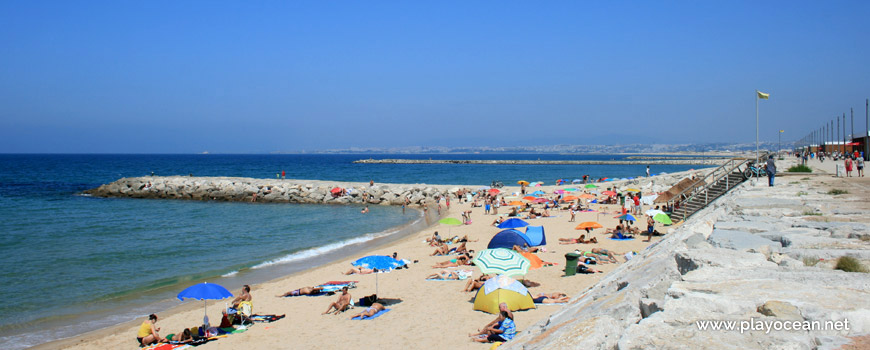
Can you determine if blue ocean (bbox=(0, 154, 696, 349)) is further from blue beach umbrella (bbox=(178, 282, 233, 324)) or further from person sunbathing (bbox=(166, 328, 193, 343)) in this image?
person sunbathing (bbox=(166, 328, 193, 343))

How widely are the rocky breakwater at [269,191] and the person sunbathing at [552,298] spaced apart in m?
28.6

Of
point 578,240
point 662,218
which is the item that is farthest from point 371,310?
point 662,218

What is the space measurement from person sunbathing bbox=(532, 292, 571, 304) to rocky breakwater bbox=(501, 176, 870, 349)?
3.34 meters

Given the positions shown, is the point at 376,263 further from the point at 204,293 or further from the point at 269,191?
the point at 269,191

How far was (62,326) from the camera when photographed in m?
12.0

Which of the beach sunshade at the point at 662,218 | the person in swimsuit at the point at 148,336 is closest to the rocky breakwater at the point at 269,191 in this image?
the beach sunshade at the point at 662,218

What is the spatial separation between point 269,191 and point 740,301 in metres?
43.0

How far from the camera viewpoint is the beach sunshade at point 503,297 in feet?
34.3

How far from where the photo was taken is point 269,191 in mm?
44125

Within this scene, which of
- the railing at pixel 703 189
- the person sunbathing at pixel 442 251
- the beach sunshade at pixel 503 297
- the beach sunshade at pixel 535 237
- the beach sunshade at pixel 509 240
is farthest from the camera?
the railing at pixel 703 189

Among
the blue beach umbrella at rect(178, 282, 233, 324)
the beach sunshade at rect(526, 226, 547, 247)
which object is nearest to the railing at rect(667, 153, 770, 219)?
the beach sunshade at rect(526, 226, 547, 247)

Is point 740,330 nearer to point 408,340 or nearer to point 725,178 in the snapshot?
point 408,340

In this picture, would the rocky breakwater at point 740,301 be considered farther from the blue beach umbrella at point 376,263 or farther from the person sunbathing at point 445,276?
the blue beach umbrella at point 376,263

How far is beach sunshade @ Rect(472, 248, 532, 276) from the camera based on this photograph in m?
11.8
